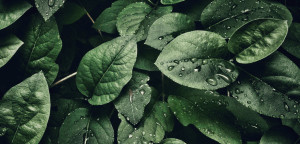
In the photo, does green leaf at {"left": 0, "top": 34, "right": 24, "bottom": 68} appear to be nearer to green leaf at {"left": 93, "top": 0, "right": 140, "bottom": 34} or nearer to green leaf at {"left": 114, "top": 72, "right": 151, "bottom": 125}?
green leaf at {"left": 93, "top": 0, "right": 140, "bottom": 34}

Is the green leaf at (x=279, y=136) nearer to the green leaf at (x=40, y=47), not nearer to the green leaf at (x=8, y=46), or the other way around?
the green leaf at (x=40, y=47)

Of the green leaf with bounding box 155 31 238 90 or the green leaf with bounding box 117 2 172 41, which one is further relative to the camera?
the green leaf with bounding box 117 2 172 41

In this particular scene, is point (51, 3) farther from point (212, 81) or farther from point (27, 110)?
point (212, 81)

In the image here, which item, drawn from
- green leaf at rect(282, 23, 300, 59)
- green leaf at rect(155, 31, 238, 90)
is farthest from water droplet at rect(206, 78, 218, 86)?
green leaf at rect(282, 23, 300, 59)

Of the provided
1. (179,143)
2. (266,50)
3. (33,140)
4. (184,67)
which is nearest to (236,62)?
(266,50)

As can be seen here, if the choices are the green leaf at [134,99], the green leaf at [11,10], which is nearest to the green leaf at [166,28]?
the green leaf at [134,99]

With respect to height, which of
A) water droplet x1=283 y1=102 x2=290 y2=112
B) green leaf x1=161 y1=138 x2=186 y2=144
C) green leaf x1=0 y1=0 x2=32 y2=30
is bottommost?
green leaf x1=161 y1=138 x2=186 y2=144

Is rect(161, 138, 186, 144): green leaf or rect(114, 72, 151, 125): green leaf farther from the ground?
rect(114, 72, 151, 125): green leaf
